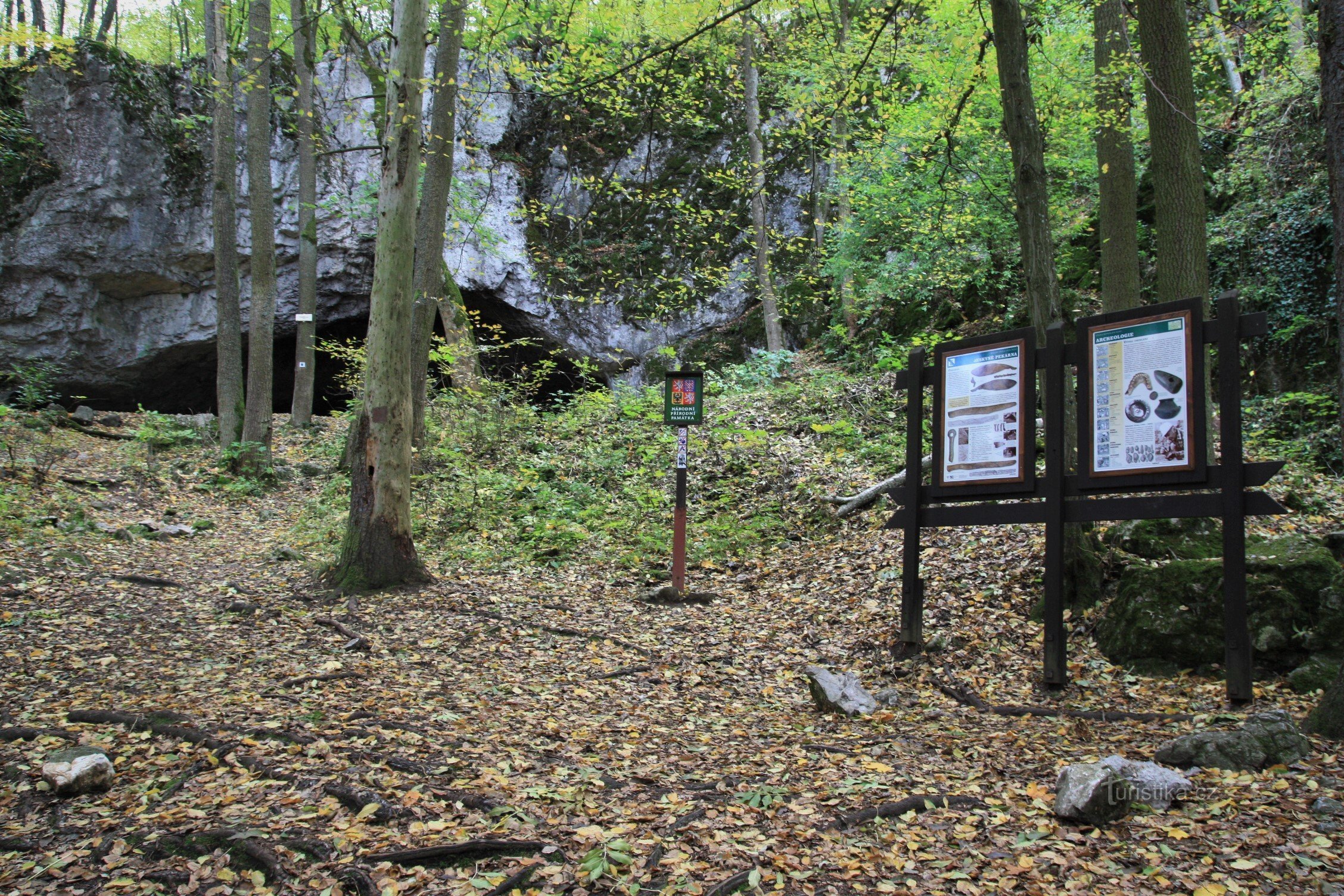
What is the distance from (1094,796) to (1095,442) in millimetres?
2230

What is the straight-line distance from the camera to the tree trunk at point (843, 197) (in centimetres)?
1341

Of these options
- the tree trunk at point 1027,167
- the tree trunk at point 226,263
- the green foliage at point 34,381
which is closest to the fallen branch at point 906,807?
the tree trunk at point 1027,167

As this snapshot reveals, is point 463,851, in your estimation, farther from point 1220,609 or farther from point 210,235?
point 210,235

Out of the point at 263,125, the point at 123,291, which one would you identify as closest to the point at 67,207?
the point at 123,291

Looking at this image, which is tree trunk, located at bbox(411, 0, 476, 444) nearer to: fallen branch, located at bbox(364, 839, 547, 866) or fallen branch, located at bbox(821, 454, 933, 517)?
fallen branch, located at bbox(821, 454, 933, 517)

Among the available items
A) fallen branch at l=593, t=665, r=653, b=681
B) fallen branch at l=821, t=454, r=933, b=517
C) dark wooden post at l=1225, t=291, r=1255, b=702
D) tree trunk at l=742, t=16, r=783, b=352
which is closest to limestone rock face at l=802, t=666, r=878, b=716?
fallen branch at l=593, t=665, r=653, b=681

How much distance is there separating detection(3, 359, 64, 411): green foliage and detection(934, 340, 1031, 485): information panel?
14.8 m

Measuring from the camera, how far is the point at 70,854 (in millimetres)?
2646

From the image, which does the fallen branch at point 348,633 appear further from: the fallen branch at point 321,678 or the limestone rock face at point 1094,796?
the limestone rock face at point 1094,796

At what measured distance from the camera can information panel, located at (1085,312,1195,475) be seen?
4.10 m

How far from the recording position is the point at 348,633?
5.50 metres

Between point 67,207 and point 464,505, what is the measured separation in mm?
11802

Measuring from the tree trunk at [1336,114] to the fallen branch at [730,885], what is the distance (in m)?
2.84

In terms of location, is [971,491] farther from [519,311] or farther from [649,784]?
[519,311]
